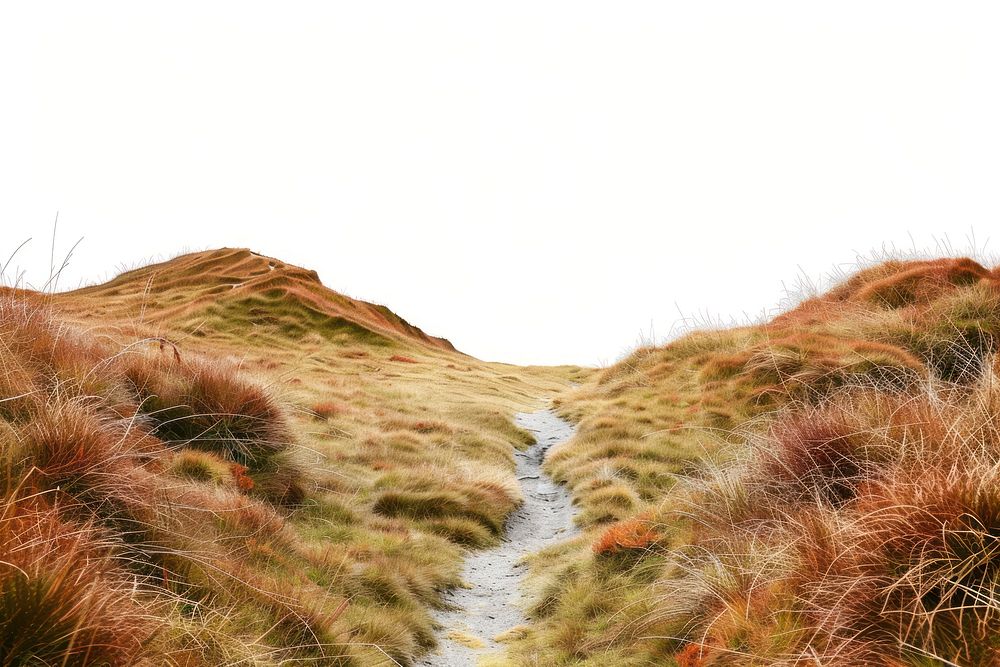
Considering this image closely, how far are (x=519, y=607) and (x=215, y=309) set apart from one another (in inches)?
1103

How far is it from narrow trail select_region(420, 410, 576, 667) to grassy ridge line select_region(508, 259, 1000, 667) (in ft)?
1.48

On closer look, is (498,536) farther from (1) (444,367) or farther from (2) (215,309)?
(2) (215,309)

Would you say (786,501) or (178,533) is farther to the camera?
(786,501)

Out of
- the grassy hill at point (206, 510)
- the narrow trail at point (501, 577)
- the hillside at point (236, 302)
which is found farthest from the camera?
the hillside at point (236, 302)

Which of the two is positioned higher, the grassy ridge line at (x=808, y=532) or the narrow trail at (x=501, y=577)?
the grassy ridge line at (x=808, y=532)

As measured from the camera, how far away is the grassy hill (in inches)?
131

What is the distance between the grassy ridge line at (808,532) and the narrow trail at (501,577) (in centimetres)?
45

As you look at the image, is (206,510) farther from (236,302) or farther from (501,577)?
(236,302)

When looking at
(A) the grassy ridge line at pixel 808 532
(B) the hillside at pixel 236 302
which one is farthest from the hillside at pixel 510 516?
(B) the hillside at pixel 236 302

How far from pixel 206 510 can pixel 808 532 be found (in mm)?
4843

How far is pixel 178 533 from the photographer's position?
15.5 ft

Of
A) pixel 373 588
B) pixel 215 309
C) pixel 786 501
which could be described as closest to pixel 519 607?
pixel 373 588

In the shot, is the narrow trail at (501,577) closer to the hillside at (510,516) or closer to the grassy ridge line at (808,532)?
the hillside at (510,516)

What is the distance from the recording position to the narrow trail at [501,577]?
6.80 m
